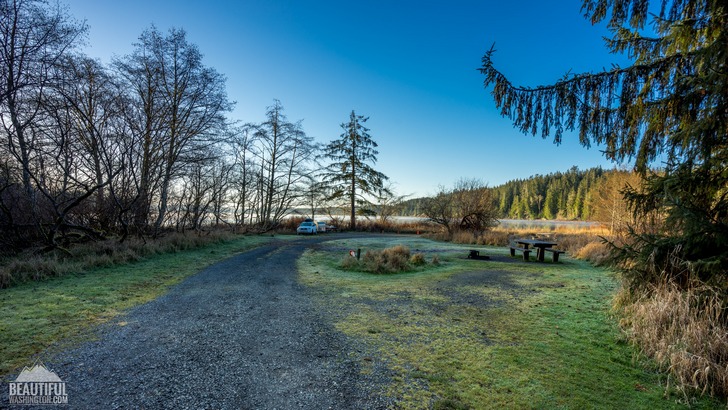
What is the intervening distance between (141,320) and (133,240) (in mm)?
8201

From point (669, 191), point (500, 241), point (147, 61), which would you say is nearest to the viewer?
point (669, 191)

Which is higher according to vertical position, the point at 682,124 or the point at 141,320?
the point at 682,124

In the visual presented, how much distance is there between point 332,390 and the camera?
2738 millimetres

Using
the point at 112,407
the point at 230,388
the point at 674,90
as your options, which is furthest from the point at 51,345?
the point at 674,90

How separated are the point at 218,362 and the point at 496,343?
3513 millimetres

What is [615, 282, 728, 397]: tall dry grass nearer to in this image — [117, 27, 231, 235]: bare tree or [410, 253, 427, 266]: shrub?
[410, 253, 427, 266]: shrub

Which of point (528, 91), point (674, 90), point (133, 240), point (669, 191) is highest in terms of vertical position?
point (528, 91)

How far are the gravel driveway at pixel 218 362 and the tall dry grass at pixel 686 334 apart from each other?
318 centimetres

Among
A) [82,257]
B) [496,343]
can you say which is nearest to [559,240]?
[496,343]

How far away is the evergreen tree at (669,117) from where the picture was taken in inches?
131

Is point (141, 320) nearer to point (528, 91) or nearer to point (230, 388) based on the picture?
point (230, 388)

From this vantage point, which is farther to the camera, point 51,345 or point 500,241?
point 500,241

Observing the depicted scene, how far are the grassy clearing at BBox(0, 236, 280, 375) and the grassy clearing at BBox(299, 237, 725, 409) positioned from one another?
3.55 meters

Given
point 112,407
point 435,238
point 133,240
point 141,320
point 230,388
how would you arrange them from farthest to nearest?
point 435,238
point 133,240
point 141,320
point 230,388
point 112,407
